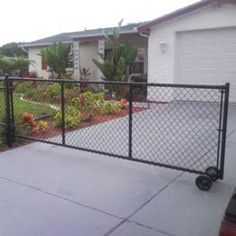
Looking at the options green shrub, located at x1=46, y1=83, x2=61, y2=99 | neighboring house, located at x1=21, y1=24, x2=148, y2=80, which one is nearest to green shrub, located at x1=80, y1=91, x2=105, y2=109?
green shrub, located at x1=46, y1=83, x2=61, y2=99

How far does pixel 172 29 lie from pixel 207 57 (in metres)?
1.50

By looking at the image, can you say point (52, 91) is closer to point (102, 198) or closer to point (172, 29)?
point (172, 29)

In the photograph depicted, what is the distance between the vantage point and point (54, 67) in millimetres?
15055

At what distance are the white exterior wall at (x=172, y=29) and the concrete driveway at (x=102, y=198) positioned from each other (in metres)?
6.27

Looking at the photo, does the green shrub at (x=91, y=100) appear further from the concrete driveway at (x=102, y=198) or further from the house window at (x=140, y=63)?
the house window at (x=140, y=63)

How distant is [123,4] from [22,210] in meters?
23.3

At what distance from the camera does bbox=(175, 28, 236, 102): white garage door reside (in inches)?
403

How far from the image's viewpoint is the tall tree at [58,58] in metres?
14.7

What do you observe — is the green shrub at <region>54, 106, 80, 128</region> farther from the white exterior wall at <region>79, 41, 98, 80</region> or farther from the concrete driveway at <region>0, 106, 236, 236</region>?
the white exterior wall at <region>79, 41, 98, 80</region>

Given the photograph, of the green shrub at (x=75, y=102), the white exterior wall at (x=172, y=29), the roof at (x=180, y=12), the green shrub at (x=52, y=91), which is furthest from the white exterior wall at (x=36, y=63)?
the green shrub at (x=75, y=102)

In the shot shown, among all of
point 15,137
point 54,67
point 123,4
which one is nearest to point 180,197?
point 15,137

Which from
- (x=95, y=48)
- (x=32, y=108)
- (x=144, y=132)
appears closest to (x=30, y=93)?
(x=32, y=108)

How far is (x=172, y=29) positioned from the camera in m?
10.8

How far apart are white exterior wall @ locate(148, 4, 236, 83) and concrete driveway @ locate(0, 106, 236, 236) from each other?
247 inches
